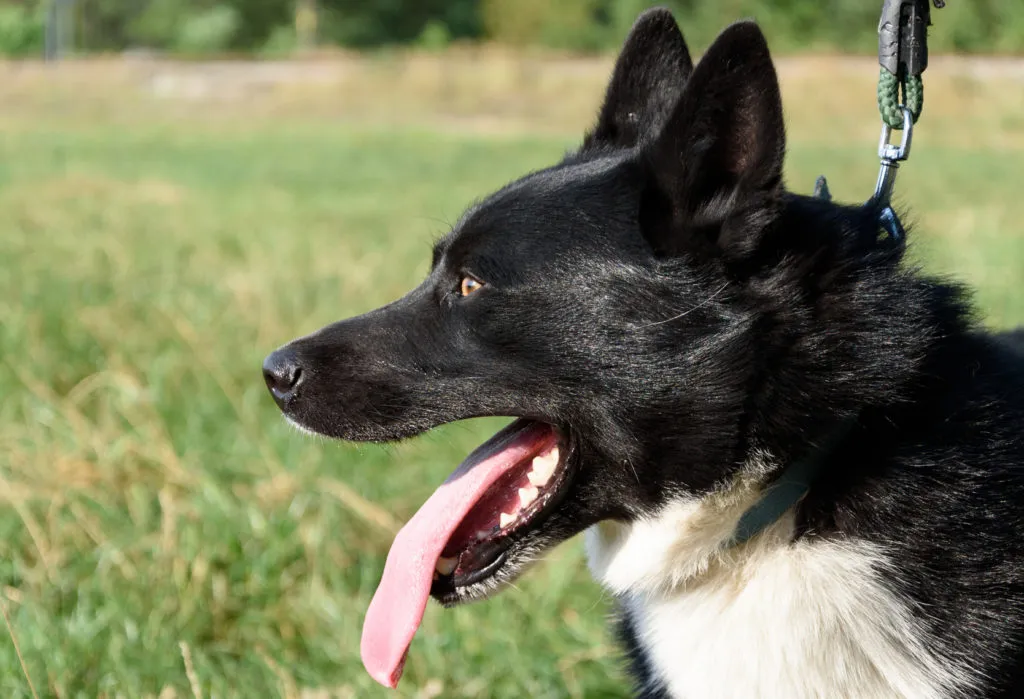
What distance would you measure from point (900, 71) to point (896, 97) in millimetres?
58

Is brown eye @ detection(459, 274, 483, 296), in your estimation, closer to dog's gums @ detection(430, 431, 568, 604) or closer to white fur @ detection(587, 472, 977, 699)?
dog's gums @ detection(430, 431, 568, 604)

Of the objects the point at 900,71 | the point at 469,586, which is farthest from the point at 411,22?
the point at 469,586

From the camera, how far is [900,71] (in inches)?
94.1

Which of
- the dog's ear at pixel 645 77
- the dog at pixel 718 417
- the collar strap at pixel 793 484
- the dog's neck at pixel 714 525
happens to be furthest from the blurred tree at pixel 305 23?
the collar strap at pixel 793 484

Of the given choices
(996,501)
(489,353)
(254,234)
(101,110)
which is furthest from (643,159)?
(101,110)

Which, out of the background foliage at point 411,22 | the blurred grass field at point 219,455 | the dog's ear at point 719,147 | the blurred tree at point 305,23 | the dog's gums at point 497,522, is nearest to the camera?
the dog's ear at point 719,147

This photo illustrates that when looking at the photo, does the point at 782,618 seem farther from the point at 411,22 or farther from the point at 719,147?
the point at 411,22

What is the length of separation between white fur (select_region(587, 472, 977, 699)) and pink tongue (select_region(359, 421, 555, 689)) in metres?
0.34

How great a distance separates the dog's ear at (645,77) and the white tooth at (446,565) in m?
1.03

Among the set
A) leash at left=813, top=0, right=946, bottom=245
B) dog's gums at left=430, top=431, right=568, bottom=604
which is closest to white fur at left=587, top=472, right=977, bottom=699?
dog's gums at left=430, top=431, right=568, bottom=604

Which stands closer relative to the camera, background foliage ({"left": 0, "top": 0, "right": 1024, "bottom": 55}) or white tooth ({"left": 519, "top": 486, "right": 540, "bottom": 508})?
white tooth ({"left": 519, "top": 486, "right": 540, "bottom": 508})

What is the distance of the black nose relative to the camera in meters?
2.26

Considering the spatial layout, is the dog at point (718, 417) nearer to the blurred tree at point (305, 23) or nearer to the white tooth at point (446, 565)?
the white tooth at point (446, 565)

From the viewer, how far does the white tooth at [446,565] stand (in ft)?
7.09
